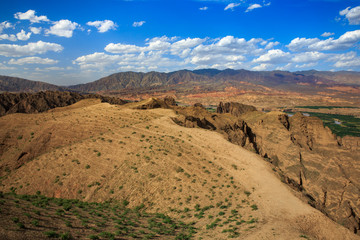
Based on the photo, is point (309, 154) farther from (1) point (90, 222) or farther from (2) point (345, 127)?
(2) point (345, 127)

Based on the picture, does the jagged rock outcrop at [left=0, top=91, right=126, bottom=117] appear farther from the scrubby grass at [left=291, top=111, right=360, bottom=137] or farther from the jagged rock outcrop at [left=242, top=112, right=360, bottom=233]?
the scrubby grass at [left=291, top=111, right=360, bottom=137]

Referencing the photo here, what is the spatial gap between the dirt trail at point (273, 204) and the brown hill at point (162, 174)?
0.25ft

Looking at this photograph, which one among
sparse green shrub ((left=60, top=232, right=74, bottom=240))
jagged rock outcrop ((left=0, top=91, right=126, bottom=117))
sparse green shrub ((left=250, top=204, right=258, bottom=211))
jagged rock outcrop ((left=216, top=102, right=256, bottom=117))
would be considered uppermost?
jagged rock outcrop ((left=0, top=91, right=126, bottom=117))

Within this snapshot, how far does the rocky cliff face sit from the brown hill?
21.8ft

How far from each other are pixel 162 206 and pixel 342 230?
14.8 meters

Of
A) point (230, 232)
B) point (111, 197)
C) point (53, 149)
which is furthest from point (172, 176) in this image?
point (53, 149)

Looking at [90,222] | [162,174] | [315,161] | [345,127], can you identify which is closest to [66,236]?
[90,222]

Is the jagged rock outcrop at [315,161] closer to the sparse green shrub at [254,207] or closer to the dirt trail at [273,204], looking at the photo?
the dirt trail at [273,204]

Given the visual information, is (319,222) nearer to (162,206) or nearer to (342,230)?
(342,230)

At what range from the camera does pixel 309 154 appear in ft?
148

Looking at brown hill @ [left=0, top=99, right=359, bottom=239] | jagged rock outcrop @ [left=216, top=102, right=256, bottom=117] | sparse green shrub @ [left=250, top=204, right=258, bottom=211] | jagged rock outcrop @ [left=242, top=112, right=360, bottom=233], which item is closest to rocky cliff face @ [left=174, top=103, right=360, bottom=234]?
jagged rock outcrop @ [left=242, top=112, right=360, bottom=233]

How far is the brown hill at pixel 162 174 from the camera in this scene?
16219 millimetres

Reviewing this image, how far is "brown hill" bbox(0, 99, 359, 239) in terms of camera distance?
16219mm

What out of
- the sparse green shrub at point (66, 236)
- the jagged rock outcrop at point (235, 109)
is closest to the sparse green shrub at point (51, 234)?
the sparse green shrub at point (66, 236)
